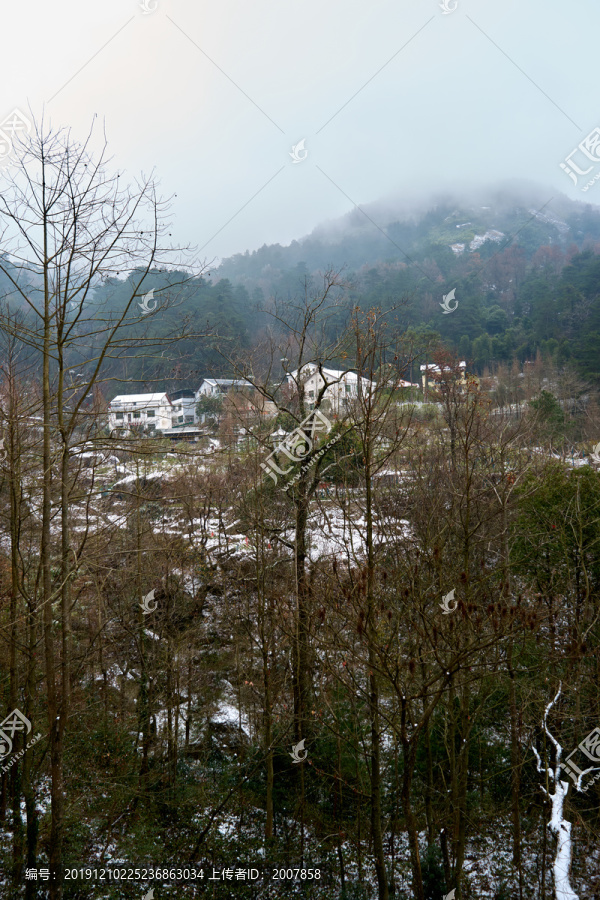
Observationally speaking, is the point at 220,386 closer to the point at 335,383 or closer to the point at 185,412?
the point at 335,383

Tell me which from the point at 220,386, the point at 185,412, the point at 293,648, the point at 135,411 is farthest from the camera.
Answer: the point at 185,412

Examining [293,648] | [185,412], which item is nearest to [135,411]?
[293,648]

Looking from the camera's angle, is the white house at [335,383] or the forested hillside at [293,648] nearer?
the forested hillside at [293,648]

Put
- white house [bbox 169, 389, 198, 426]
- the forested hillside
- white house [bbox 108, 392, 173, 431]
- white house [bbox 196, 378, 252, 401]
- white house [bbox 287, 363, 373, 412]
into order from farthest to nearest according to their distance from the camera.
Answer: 1. white house [bbox 169, 389, 198, 426]
2. white house [bbox 196, 378, 252, 401]
3. white house [bbox 287, 363, 373, 412]
4. white house [bbox 108, 392, 173, 431]
5. the forested hillside

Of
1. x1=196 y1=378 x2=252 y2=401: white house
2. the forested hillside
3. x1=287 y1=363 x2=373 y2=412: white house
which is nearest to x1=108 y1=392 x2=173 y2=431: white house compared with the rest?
the forested hillside

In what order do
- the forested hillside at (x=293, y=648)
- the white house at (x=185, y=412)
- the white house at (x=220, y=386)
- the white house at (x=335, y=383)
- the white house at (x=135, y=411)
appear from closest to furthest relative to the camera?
1. the forested hillside at (x=293, y=648)
2. the white house at (x=135, y=411)
3. the white house at (x=335, y=383)
4. the white house at (x=220, y=386)
5. the white house at (x=185, y=412)

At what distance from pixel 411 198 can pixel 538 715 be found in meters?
130

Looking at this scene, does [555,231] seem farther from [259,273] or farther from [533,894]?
[533,894]

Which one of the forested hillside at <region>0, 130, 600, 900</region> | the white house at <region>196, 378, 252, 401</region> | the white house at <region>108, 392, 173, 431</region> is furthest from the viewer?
the white house at <region>196, 378, 252, 401</region>

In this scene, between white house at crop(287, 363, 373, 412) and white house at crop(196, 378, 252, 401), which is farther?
white house at crop(196, 378, 252, 401)

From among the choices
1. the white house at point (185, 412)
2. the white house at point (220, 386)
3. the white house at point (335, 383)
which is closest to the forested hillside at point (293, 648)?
the white house at point (335, 383)

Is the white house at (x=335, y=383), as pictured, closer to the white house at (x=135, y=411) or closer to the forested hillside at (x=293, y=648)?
the forested hillside at (x=293, y=648)

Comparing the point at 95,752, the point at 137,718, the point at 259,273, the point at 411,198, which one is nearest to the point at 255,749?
the point at 137,718

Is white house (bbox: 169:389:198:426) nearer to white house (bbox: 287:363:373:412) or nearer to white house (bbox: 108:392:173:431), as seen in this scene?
white house (bbox: 108:392:173:431)
